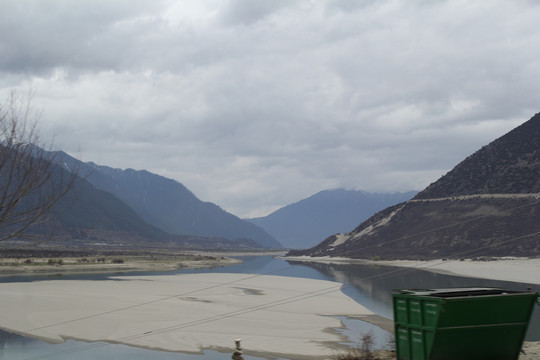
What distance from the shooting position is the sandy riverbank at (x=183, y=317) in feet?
76.5

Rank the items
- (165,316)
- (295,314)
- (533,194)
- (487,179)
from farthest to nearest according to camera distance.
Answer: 1. (487,179)
2. (533,194)
3. (295,314)
4. (165,316)

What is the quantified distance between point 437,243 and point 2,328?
96.9 meters

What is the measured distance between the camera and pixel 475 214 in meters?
112

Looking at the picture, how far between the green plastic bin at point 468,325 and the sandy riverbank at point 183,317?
752 cm

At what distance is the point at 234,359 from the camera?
15312 millimetres

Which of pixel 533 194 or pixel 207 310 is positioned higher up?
pixel 533 194

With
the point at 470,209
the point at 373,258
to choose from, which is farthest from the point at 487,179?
the point at 373,258

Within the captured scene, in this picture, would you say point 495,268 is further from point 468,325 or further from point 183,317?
point 468,325

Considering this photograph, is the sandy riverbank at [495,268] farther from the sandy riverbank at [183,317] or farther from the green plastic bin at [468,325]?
the green plastic bin at [468,325]

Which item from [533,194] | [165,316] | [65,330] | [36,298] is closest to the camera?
[65,330]

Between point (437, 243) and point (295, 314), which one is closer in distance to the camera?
point (295, 314)

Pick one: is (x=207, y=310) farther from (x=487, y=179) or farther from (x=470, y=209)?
(x=487, y=179)

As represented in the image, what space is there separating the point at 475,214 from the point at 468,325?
106678 mm

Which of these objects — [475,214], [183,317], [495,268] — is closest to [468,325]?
[183,317]
